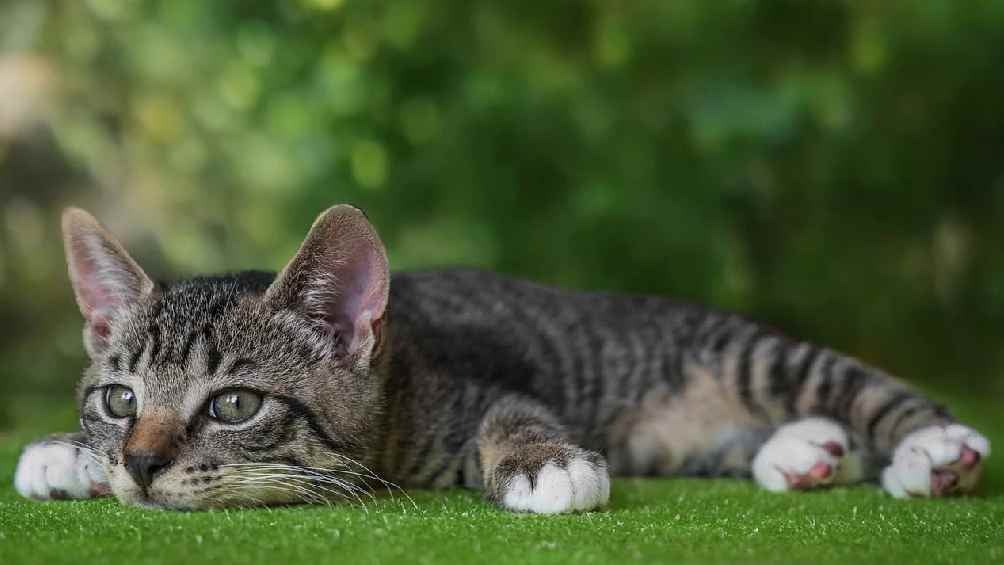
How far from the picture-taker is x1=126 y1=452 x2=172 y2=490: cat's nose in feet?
4.92

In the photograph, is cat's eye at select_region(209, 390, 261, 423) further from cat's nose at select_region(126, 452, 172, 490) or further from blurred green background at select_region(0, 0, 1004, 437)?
blurred green background at select_region(0, 0, 1004, 437)

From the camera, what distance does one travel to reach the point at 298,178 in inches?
144

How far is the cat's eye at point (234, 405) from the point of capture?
1.61 metres

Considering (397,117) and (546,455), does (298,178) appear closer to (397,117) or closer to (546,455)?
(397,117)

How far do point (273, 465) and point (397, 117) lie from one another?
2.28 m

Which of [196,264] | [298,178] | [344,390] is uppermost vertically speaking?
[298,178]

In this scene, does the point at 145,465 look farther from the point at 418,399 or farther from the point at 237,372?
the point at 418,399

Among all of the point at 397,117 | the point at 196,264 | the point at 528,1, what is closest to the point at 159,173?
the point at 196,264

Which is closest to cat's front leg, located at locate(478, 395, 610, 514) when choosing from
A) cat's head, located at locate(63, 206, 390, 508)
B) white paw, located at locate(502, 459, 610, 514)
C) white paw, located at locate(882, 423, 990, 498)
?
white paw, located at locate(502, 459, 610, 514)

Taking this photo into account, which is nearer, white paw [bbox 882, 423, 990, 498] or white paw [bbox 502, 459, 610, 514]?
white paw [bbox 502, 459, 610, 514]

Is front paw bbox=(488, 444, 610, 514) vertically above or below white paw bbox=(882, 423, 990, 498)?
above

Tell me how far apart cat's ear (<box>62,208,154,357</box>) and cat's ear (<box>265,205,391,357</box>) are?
0.89ft

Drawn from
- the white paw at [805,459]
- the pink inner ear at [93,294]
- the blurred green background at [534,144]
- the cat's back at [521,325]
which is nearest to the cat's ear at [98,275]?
the pink inner ear at [93,294]

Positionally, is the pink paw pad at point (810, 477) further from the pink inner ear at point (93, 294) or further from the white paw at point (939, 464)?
the pink inner ear at point (93, 294)
